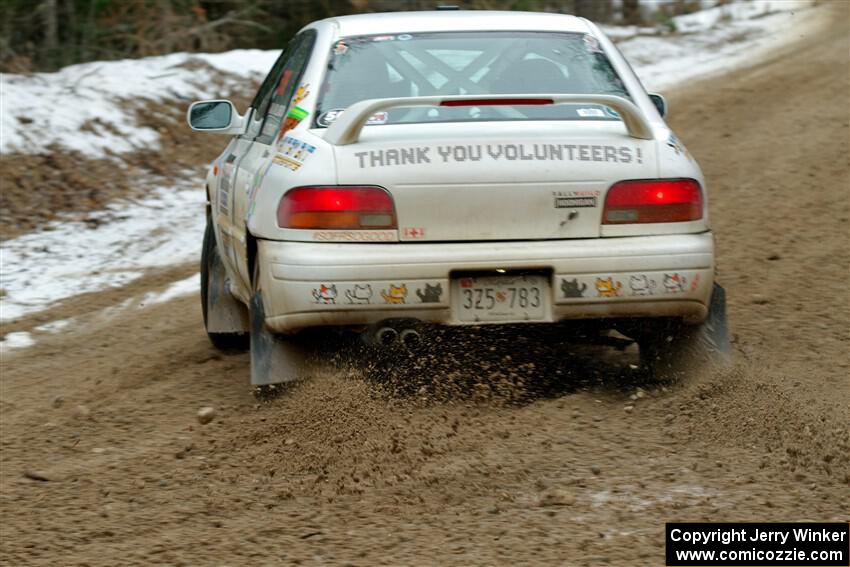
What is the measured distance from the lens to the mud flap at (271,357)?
484cm

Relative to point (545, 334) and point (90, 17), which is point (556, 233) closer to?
point (545, 334)

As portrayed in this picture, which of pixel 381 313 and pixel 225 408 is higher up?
pixel 381 313

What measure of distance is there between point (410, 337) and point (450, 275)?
295 mm

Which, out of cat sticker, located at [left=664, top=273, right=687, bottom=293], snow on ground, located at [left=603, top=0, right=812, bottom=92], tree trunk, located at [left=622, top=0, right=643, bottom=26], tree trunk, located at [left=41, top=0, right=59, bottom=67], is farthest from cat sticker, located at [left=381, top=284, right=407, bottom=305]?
tree trunk, located at [left=622, top=0, right=643, bottom=26]

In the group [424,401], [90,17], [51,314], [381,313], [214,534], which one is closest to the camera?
[214,534]

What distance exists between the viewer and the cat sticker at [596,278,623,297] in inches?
179

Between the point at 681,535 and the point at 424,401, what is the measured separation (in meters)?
1.57

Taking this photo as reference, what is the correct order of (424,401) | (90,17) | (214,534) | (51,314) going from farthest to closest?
1. (90,17)
2. (51,314)
3. (424,401)
4. (214,534)

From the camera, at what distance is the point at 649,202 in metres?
4.60

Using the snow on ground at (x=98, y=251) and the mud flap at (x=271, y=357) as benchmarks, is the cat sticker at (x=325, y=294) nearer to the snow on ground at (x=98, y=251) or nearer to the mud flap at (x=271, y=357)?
the mud flap at (x=271, y=357)

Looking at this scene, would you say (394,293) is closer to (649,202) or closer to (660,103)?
(649,202)

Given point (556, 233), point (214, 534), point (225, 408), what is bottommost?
point (225, 408)

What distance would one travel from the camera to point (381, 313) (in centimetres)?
452

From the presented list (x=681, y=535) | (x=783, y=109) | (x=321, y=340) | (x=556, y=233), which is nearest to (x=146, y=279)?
(x=321, y=340)
